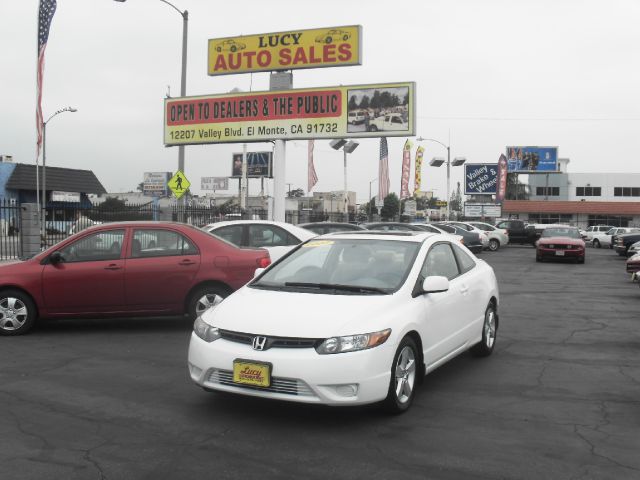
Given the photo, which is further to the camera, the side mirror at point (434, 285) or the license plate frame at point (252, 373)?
the side mirror at point (434, 285)

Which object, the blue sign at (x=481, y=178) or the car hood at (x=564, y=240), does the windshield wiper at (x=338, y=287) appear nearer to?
the car hood at (x=564, y=240)

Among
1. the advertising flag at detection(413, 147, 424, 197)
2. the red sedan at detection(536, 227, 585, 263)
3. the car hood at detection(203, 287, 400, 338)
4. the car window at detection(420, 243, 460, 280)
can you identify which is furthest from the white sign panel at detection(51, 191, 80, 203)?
the car hood at detection(203, 287, 400, 338)

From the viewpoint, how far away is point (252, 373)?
16.1 feet

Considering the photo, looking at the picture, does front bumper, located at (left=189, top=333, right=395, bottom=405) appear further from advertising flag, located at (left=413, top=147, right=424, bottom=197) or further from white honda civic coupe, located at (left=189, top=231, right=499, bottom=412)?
advertising flag, located at (left=413, top=147, right=424, bottom=197)

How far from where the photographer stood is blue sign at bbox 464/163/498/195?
202ft

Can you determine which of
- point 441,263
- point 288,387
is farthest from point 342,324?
point 441,263

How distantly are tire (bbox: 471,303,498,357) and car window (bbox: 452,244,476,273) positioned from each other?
22.0 inches

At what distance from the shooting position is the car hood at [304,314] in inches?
196

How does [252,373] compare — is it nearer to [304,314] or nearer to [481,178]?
[304,314]

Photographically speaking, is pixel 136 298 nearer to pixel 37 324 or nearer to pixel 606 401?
pixel 37 324

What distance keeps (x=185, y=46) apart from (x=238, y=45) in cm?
227

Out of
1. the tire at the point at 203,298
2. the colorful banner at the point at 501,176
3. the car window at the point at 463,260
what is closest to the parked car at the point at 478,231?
the colorful banner at the point at 501,176

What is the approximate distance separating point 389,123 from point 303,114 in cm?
288

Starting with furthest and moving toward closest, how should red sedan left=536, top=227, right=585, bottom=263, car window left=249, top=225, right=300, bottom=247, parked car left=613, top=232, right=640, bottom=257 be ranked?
parked car left=613, top=232, right=640, bottom=257
red sedan left=536, top=227, right=585, bottom=263
car window left=249, top=225, right=300, bottom=247
